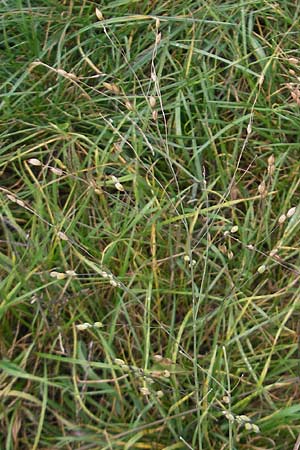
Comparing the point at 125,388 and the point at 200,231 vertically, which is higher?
the point at 200,231

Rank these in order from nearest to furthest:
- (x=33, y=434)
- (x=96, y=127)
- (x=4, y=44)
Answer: (x=33, y=434), (x=96, y=127), (x=4, y=44)

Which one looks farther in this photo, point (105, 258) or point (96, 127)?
point (96, 127)

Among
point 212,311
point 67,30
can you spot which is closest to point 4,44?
point 67,30

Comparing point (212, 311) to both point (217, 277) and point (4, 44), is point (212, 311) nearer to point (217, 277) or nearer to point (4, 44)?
point (217, 277)

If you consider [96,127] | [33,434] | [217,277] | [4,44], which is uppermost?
[4,44]

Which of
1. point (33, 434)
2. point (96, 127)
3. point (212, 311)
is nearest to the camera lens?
point (33, 434)

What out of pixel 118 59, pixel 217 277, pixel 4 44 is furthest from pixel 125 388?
pixel 4 44
